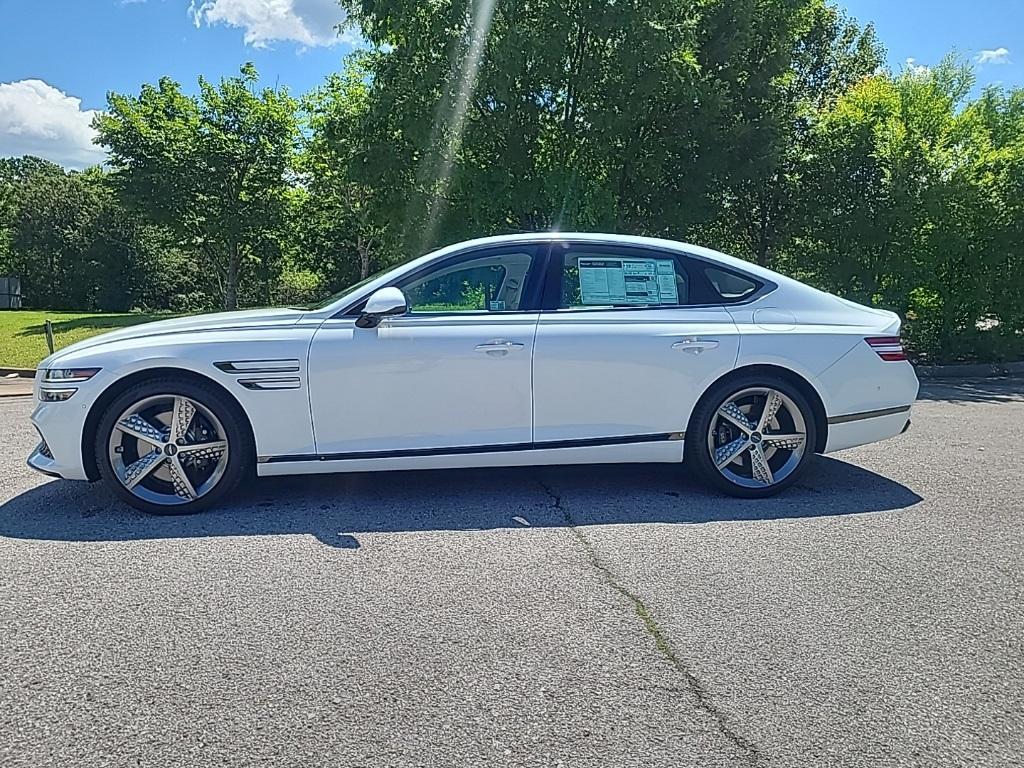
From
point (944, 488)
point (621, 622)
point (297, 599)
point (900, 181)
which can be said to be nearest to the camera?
point (621, 622)

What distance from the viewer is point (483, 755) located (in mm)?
2270

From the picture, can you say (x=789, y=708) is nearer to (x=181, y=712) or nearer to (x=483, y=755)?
(x=483, y=755)

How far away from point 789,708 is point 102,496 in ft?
13.3

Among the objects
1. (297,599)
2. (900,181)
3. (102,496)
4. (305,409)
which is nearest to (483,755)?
(297,599)

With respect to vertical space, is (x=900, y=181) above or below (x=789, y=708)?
above

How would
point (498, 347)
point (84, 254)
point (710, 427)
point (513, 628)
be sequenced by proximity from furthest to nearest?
point (84, 254) → point (710, 427) → point (498, 347) → point (513, 628)

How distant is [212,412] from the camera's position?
4328 mm

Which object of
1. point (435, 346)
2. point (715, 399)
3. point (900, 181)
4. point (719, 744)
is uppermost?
point (900, 181)

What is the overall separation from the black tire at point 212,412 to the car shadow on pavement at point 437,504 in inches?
3.1

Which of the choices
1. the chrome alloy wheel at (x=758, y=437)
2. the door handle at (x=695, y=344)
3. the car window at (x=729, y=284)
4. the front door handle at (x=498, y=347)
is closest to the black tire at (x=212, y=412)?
the front door handle at (x=498, y=347)

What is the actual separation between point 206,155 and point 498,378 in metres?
22.1

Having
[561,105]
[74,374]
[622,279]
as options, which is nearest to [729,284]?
[622,279]

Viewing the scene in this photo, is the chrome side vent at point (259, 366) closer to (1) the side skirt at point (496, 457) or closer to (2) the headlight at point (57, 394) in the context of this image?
(1) the side skirt at point (496, 457)

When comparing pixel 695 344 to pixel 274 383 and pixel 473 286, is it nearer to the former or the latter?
pixel 473 286
